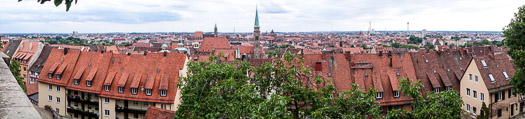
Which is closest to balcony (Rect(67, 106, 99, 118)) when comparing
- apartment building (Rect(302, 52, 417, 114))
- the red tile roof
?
apartment building (Rect(302, 52, 417, 114))

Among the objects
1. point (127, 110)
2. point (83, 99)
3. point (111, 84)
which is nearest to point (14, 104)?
point (127, 110)

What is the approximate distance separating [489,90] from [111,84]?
33.7 meters

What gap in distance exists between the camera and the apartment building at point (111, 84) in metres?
33.1

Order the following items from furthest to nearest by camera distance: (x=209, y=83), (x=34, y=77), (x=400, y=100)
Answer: (x=34, y=77) < (x=400, y=100) < (x=209, y=83)

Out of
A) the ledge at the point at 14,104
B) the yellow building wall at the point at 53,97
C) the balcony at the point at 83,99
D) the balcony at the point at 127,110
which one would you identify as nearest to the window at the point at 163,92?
the balcony at the point at 127,110

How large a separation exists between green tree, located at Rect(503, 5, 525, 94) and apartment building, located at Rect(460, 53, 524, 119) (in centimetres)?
640

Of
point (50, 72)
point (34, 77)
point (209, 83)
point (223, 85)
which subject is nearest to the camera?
point (223, 85)

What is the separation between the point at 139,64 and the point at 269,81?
87.5ft

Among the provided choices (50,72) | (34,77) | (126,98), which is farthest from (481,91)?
(34,77)

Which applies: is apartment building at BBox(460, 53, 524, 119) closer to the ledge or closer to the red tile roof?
the ledge

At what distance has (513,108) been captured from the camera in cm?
3606

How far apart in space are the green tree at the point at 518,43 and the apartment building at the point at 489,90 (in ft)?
21.0

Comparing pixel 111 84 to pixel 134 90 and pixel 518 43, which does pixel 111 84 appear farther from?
pixel 518 43

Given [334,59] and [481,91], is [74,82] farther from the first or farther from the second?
[481,91]
